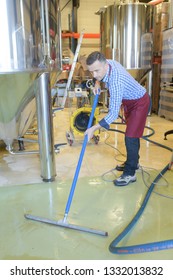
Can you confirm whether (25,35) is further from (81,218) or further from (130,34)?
(130,34)

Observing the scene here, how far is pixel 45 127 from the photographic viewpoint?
6.74 feet

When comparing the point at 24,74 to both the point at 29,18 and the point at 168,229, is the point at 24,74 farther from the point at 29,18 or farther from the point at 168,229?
the point at 168,229

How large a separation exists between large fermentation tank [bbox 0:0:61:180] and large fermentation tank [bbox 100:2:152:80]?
8.26ft

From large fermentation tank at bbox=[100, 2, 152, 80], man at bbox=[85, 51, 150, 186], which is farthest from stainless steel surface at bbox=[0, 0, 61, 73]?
large fermentation tank at bbox=[100, 2, 152, 80]

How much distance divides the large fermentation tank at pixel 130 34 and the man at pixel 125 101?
274cm

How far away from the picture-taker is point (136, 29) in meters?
4.45

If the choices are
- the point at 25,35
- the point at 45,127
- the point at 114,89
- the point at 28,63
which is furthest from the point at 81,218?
the point at 25,35

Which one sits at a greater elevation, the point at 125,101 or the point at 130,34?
the point at 130,34

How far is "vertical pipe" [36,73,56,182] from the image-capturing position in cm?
196

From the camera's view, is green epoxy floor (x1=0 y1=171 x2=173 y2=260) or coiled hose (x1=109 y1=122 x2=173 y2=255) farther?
green epoxy floor (x1=0 y1=171 x2=173 y2=260)

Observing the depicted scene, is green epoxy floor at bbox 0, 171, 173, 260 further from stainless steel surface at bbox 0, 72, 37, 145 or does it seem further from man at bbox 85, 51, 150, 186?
stainless steel surface at bbox 0, 72, 37, 145

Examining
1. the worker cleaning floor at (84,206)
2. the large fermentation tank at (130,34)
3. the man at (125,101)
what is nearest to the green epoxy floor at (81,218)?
the worker cleaning floor at (84,206)

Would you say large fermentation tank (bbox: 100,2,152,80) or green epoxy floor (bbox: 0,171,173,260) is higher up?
large fermentation tank (bbox: 100,2,152,80)

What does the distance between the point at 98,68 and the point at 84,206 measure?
3.20 feet
